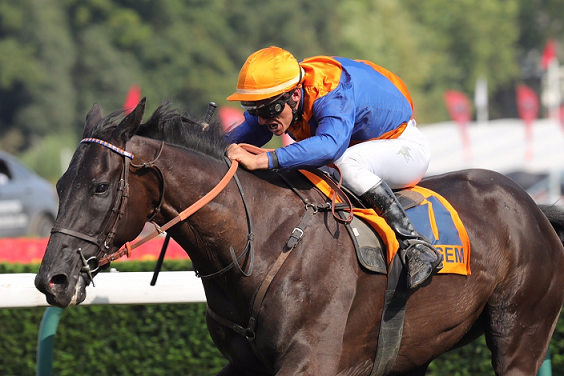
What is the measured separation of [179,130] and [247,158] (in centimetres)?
34

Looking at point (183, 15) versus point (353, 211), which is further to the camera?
point (183, 15)

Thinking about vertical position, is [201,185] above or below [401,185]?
above

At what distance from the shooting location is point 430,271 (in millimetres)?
3812

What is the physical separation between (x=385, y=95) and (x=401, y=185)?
0.47 meters

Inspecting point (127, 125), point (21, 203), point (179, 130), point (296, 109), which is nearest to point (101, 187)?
point (127, 125)

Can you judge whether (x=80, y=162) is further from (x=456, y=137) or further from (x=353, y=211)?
(x=456, y=137)

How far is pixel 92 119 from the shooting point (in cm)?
363

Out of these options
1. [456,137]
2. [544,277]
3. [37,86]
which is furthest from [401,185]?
[37,86]

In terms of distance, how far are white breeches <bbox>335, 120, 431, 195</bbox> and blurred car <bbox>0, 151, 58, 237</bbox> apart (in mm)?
11052

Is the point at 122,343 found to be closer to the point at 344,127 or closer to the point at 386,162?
the point at 386,162

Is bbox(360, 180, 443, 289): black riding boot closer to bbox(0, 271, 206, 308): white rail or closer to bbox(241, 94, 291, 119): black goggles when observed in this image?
bbox(241, 94, 291, 119): black goggles

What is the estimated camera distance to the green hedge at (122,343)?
5.46 meters

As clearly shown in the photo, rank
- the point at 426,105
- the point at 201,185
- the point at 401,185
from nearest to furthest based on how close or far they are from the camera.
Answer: the point at 201,185, the point at 401,185, the point at 426,105

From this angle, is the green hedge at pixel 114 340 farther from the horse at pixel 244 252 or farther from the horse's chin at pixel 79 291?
the horse's chin at pixel 79 291
